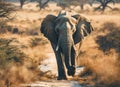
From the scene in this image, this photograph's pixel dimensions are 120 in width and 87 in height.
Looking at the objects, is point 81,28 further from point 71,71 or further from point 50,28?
point 71,71

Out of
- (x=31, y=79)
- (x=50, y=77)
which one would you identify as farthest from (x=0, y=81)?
(x=50, y=77)

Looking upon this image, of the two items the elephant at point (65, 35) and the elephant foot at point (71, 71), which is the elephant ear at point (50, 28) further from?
the elephant foot at point (71, 71)

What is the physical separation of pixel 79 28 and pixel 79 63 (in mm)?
2884

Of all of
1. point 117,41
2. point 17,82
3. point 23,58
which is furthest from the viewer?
point 117,41

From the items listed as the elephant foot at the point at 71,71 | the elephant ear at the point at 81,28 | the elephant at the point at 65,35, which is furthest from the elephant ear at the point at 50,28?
the elephant foot at the point at 71,71

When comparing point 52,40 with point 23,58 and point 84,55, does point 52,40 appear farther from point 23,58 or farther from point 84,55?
point 84,55

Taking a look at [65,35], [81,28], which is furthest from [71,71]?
[81,28]

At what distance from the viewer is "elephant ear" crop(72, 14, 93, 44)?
510 inches

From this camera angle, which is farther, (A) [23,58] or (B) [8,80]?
(A) [23,58]

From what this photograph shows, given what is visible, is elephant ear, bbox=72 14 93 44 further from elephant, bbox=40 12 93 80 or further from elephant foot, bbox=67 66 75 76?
elephant foot, bbox=67 66 75 76

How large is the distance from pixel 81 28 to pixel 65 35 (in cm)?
135

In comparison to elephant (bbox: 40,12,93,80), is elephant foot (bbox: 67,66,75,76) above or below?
below

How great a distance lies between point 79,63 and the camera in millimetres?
15680

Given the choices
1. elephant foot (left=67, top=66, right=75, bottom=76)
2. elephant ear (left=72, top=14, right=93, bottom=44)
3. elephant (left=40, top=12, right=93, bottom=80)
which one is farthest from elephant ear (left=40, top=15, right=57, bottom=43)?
elephant foot (left=67, top=66, right=75, bottom=76)
